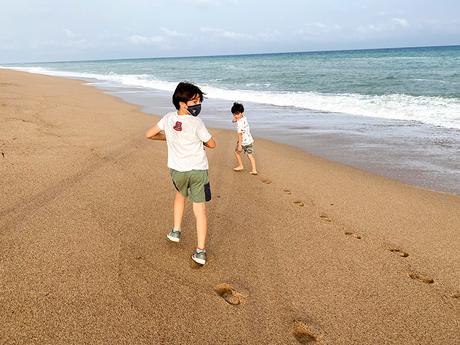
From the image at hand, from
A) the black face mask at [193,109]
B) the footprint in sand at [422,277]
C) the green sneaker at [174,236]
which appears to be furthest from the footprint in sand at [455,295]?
the black face mask at [193,109]

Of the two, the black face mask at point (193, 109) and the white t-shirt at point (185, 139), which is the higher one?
the black face mask at point (193, 109)

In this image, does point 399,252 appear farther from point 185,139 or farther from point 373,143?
point 373,143

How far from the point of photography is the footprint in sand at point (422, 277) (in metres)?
3.13

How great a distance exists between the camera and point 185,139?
10.0 ft

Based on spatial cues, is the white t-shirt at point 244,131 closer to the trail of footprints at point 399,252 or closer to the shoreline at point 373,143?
the shoreline at point 373,143

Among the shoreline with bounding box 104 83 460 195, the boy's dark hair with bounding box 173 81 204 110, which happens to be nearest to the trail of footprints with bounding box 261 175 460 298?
the boy's dark hair with bounding box 173 81 204 110

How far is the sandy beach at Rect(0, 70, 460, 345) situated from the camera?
2.45m

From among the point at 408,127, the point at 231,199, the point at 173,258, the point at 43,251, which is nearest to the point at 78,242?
the point at 43,251

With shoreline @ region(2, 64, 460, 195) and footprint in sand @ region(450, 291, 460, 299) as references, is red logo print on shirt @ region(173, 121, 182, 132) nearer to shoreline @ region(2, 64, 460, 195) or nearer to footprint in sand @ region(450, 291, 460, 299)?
footprint in sand @ region(450, 291, 460, 299)

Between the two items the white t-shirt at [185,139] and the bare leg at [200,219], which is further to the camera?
the bare leg at [200,219]

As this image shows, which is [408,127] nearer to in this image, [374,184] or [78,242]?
[374,184]

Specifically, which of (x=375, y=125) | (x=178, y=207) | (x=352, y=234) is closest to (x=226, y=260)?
(x=178, y=207)

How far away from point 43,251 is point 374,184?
4694 millimetres

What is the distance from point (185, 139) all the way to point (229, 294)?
4.31ft
